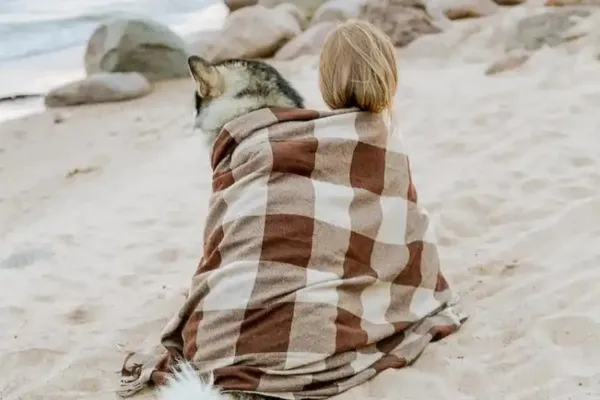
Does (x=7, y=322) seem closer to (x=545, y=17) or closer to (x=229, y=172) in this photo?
(x=229, y=172)

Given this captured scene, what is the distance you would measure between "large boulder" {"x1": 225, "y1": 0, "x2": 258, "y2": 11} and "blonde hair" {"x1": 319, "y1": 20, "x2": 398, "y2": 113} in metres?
6.30

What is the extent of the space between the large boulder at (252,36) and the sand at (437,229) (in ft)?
3.56

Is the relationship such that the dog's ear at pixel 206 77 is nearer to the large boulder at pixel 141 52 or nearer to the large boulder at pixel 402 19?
the large boulder at pixel 402 19

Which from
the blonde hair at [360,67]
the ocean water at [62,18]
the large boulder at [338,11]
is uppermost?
the blonde hair at [360,67]

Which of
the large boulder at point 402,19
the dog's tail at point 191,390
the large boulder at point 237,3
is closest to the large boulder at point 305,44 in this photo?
the large boulder at point 402,19

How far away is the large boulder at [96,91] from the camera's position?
5680 mm

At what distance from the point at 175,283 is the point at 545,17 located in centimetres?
338

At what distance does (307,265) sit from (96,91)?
4.06 m

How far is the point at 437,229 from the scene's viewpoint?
9.66ft

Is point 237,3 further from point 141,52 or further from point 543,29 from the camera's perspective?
point 543,29

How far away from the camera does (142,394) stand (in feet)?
7.04

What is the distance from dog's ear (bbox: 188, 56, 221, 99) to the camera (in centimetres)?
232

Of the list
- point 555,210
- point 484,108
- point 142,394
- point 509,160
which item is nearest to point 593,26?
point 484,108

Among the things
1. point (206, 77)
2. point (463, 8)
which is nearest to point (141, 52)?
point (463, 8)
